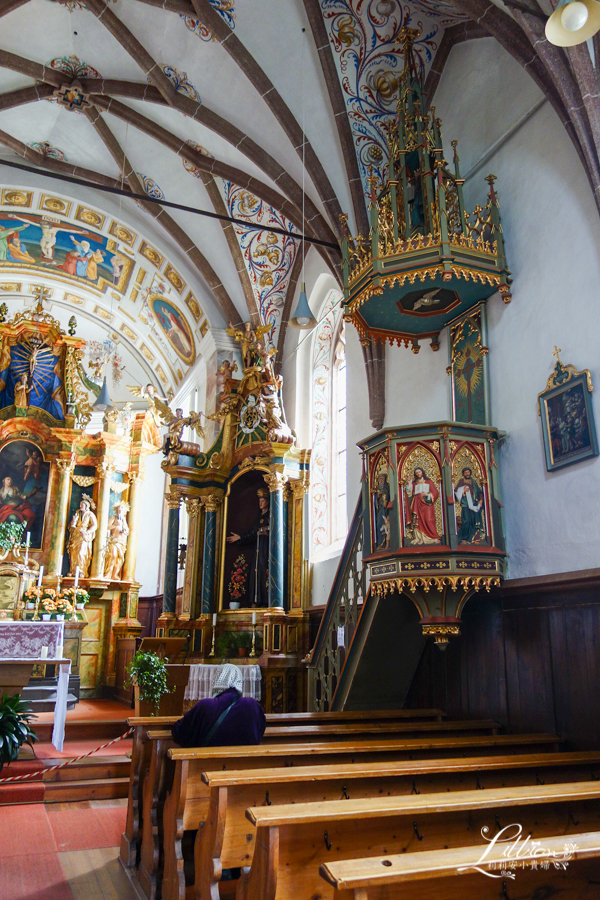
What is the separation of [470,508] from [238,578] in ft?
22.1

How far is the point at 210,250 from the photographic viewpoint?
1476 centimetres

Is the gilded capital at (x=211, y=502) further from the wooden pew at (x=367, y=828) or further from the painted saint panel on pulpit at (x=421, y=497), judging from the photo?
the wooden pew at (x=367, y=828)

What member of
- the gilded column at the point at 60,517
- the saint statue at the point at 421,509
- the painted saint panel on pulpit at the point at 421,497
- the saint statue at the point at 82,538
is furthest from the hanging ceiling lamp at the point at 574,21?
the gilded column at the point at 60,517

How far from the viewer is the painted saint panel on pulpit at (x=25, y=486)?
621 inches

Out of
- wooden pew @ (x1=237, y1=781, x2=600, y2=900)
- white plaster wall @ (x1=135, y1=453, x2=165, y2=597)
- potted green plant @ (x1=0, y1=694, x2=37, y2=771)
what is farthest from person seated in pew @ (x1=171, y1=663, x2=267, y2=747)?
→ white plaster wall @ (x1=135, y1=453, x2=165, y2=597)

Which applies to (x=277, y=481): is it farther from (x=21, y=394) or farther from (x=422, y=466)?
(x=21, y=394)

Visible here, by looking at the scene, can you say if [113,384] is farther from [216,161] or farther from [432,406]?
[432,406]

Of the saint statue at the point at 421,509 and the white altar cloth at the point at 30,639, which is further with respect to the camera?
the white altar cloth at the point at 30,639

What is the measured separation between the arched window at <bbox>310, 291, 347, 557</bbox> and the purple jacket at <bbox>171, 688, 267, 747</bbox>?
6769mm

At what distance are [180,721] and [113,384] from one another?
637 inches

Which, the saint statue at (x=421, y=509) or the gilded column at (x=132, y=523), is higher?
the gilded column at (x=132, y=523)

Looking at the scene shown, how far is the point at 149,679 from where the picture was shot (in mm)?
8055

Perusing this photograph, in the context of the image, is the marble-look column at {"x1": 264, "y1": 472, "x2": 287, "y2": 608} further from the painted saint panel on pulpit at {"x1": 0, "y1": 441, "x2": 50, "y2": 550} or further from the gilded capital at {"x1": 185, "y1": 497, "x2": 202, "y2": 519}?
the painted saint panel on pulpit at {"x1": 0, "y1": 441, "x2": 50, "y2": 550}

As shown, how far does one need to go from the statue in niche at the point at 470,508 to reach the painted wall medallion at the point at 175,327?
1133cm
